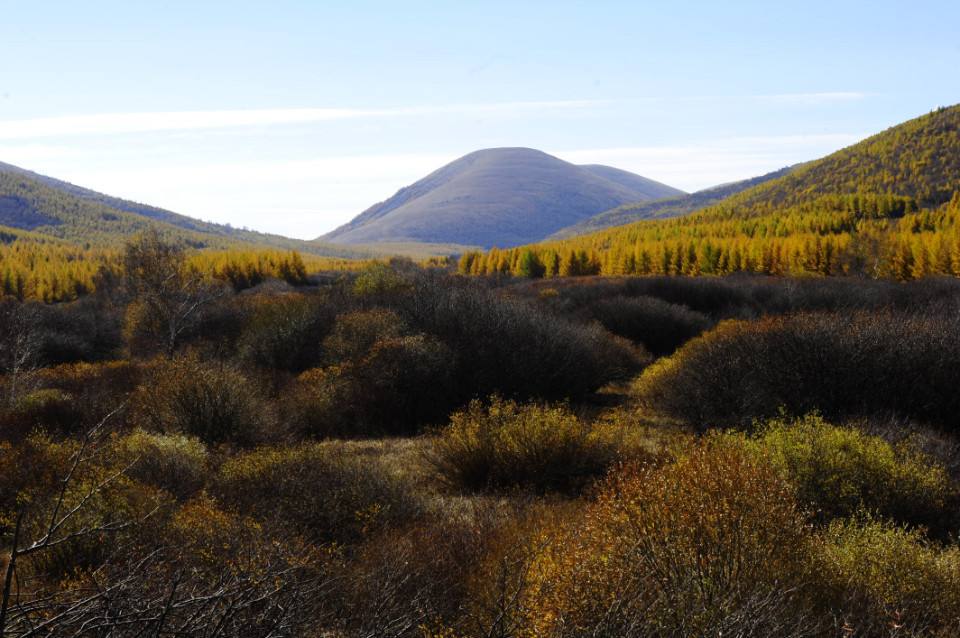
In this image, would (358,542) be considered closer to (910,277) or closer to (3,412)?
(3,412)

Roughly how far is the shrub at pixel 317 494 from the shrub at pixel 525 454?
7.75ft

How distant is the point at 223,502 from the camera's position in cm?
1166

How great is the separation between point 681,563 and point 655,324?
99.2ft

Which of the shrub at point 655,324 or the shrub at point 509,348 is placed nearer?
the shrub at point 509,348

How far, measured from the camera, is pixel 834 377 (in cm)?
1811

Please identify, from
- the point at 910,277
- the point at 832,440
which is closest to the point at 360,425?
the point at 832,440

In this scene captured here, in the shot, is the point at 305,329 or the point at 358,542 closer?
the point at 358,542

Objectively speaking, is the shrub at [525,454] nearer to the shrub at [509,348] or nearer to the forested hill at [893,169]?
the shrub at [509,348]

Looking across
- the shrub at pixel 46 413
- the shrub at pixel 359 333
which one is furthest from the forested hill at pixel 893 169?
the shrub at pixel 46 413

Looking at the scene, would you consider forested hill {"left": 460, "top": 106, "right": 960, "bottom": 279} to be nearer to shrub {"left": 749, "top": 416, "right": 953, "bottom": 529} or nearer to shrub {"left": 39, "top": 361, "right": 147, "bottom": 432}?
shrub {"left": 749, "top": 416, "right": 953, "bottom": 529}

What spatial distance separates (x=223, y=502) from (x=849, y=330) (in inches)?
736

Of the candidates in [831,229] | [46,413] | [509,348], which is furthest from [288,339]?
[831,229]

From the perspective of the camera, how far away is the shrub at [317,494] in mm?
10773

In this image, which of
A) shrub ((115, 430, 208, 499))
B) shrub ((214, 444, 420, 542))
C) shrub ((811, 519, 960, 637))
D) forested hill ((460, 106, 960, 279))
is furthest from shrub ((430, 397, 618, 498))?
forested hill ((460, 106, 960, 279))
